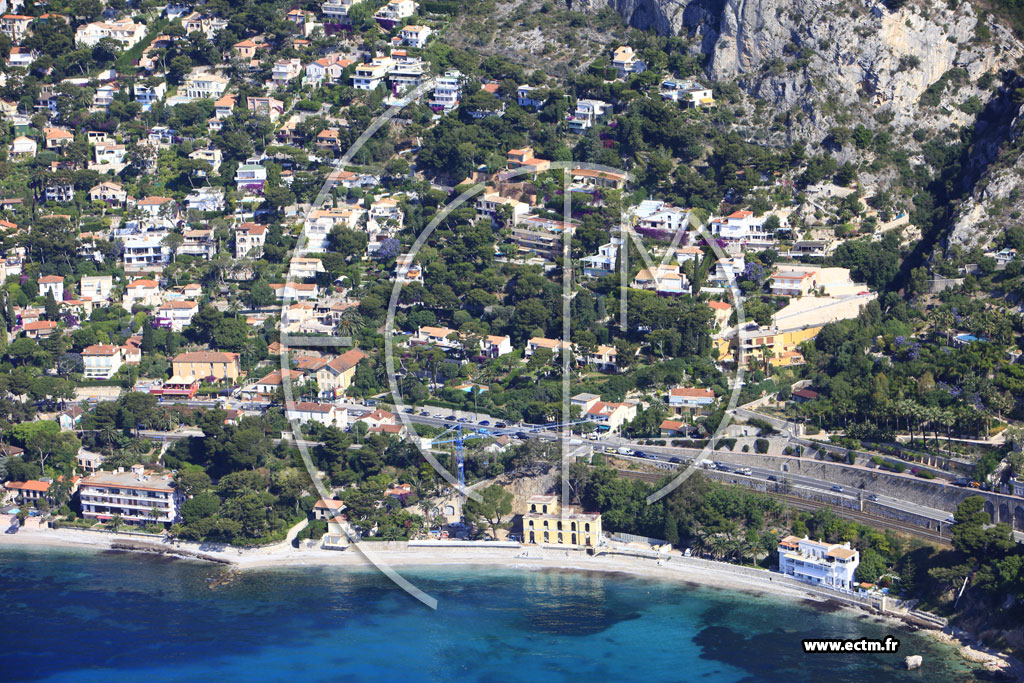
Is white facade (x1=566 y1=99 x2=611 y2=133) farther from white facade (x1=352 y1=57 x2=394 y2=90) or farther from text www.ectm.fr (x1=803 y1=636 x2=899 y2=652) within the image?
text www.ectm.fr (x1=803 y1=636 x2=899 y2=652)

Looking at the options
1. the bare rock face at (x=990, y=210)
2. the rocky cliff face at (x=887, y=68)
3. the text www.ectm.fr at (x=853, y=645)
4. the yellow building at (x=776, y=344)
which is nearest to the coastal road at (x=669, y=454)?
the text www.ectm.fr at (x=853, y=645)

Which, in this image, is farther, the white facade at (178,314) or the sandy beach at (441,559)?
the white facade at (178,314)

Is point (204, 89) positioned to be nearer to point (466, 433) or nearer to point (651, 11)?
point (651, 11)

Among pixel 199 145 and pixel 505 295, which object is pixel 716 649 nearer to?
pixel 505 295

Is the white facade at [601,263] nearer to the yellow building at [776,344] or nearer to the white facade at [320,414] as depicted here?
the yellow building at [776,344]

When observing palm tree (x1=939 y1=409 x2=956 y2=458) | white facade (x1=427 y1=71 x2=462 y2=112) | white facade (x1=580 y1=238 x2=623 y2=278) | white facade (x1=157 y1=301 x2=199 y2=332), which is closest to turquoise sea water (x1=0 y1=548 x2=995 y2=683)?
palm tree (x1=939 y1=409 x2=956 y2=458)
